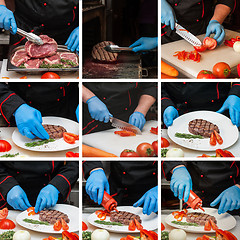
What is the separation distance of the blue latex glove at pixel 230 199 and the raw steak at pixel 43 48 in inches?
48.4

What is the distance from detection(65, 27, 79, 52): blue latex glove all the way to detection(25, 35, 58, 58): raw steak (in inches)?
3.3

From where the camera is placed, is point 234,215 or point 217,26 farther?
point 234,215

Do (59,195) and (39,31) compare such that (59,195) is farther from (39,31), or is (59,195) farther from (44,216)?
(39,31)

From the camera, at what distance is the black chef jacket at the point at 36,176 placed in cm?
252

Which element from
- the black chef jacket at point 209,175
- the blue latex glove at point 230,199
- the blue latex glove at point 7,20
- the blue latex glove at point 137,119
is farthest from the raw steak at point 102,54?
the blue latex glove at point 230,199

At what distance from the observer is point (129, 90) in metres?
2.49

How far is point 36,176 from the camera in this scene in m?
2.55

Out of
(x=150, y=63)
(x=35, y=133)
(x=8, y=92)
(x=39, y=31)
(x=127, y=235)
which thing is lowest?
(x=127, y=235)

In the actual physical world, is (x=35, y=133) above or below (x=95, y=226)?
above

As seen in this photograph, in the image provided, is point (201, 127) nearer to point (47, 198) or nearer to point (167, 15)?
point (167, 15)

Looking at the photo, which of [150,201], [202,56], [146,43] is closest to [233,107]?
[202,56]

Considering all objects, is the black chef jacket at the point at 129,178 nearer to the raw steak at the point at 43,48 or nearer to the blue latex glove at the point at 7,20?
the raw steak at the point at 43,48

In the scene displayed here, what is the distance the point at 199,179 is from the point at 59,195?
0.80 m

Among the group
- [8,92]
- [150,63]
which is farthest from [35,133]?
[150,63]
